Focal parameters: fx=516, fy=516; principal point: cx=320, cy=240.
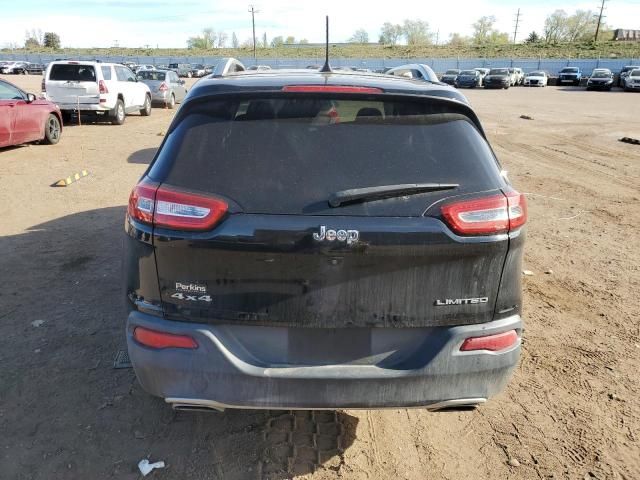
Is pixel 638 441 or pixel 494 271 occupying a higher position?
pixel 494 271

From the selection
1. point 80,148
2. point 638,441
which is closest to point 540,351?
point 638,441

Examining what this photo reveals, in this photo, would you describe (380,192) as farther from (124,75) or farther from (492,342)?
(124,75)

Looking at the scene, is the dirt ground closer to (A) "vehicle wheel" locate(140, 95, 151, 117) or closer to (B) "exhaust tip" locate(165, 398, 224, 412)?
(B) "exhaust tip" locate(165, 398, 224, 412)

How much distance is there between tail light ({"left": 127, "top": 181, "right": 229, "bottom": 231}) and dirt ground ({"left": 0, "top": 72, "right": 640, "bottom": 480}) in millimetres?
1339

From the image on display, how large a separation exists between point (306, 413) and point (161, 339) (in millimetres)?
1178

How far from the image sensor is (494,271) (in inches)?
90.3

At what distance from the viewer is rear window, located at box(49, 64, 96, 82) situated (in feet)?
52.0

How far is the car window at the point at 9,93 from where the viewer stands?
10.6 m

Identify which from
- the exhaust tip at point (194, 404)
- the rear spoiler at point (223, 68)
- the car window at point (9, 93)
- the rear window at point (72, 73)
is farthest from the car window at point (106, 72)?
the exhaust tip at point (194, 404)

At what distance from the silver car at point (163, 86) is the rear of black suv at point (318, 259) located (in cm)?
2161

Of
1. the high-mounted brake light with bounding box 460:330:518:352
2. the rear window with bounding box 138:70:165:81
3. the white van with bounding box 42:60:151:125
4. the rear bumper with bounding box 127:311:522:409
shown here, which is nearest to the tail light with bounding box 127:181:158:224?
the rear bumper with bounding box 127:311:522:409

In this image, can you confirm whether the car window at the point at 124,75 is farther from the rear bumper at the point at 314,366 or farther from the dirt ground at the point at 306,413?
the rear bumper at the point at 314,366

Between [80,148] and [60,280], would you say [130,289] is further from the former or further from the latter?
[80,148]

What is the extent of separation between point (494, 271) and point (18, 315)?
3807 mm
